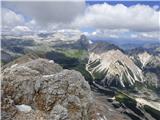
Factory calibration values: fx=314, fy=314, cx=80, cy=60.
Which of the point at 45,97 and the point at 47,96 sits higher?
the point at 47,96

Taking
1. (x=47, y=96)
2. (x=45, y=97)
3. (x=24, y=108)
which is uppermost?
(x=47, y=96)

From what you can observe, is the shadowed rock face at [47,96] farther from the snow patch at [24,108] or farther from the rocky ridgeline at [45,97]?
the snow patch at [24,108]

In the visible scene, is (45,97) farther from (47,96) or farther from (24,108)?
(24,108)

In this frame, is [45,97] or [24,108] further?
[45,97]

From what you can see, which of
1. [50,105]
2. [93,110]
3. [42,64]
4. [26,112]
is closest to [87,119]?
[93,110]

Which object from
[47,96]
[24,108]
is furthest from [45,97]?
[24,108]

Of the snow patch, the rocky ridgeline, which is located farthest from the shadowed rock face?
the snow patch

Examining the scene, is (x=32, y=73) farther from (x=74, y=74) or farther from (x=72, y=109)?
(x=72, y=109)
